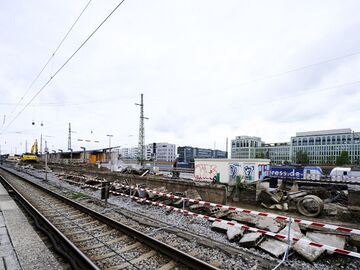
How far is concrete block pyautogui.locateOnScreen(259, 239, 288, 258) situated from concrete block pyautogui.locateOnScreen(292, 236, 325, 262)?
28cm

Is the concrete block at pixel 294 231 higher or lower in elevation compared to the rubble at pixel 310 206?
higher

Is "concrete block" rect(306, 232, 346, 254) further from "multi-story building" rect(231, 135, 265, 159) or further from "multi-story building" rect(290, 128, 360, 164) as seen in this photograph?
"multi-story building" rect(231, 135, 265, 159)

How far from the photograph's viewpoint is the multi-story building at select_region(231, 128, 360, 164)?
10581cm

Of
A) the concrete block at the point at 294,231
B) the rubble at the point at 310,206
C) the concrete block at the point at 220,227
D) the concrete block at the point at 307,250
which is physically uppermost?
the concrete block at the point at 294,231

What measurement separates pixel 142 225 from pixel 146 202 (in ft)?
13.0

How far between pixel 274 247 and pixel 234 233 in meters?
1.22

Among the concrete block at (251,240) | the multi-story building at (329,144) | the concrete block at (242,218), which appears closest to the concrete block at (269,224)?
the concrete block at (242,218)

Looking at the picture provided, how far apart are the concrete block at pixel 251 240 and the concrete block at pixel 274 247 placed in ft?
0.42

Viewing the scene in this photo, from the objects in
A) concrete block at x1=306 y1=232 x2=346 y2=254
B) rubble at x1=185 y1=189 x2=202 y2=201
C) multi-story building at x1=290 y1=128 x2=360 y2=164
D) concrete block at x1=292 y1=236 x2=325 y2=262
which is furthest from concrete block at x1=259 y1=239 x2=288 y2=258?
multi-story building at x1=290 y1=128 x2=360 y2=164

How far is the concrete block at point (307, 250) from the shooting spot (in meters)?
5.43

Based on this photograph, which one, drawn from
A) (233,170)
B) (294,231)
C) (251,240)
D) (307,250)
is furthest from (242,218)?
(233,170)

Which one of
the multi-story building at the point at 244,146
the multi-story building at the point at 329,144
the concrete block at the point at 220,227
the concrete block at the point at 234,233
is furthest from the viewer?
the multi-story building at the point at 244,146

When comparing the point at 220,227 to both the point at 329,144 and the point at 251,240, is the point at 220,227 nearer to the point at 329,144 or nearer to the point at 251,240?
the point at 251,240

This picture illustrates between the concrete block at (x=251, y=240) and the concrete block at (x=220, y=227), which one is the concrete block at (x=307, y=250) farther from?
the concrete block at (x=220, y=227)
